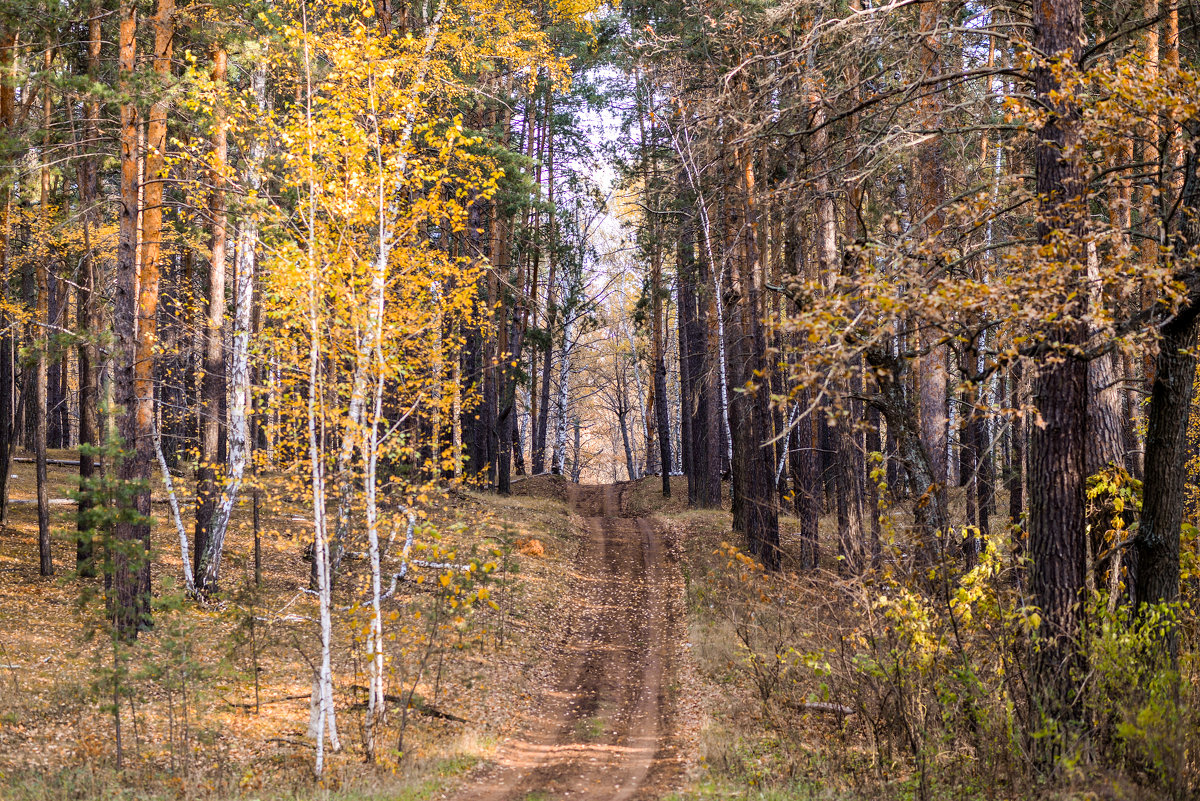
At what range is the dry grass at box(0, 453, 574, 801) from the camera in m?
→ 8.16

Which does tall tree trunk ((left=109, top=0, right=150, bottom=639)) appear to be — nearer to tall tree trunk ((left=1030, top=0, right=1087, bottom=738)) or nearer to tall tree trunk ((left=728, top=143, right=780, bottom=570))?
tall tree trunk ((left=728, top=143, right=780, bottom=570))

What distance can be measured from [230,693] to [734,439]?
1237 centimetres

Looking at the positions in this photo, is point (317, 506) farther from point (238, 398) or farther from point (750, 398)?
point (750, 398)

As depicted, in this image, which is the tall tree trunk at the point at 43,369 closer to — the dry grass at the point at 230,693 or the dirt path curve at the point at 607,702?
the dry grass at the point at 230,693

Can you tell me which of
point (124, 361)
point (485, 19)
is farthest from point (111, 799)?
point (485, 19)

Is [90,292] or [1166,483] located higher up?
[90,292]

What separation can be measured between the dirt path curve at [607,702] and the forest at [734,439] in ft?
0.29

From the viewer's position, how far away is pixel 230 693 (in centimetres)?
1052

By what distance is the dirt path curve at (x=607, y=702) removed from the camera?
8430mm

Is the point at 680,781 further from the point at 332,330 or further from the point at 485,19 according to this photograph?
the point at 485,19

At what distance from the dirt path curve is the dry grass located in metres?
0.50

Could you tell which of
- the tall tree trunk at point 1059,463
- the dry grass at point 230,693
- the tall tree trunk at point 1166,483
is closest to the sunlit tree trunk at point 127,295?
the dry grass at point 230,693

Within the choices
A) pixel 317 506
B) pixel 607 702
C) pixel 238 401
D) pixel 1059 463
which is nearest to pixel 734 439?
pixel 607 702

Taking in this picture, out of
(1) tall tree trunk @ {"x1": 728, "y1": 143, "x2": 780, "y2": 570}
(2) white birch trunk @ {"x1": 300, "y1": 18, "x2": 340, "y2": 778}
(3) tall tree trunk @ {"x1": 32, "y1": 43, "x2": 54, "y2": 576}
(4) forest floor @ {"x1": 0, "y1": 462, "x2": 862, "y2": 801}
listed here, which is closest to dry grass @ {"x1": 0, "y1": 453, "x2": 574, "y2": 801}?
(4) forest floor @ {"x1": 0, "y1": 462, "x2": 862, "y2": 801}
